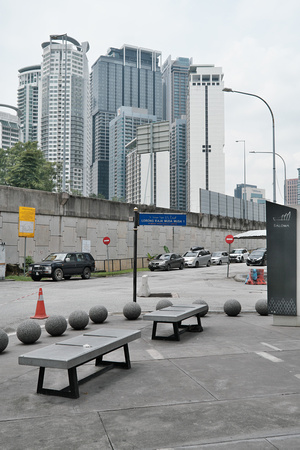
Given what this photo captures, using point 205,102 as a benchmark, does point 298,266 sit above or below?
below

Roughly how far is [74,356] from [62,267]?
21143 millimetres

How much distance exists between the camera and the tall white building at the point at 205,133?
535ft

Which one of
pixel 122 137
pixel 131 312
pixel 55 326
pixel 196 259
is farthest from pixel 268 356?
pixel 122 137

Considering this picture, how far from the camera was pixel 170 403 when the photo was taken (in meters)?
4.70

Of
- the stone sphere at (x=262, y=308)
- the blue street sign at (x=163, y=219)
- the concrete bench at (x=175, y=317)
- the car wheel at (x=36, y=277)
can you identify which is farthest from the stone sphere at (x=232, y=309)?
the car wheel at (x=36, y=277)

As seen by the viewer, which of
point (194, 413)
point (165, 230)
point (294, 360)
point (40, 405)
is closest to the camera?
point (194, 413)

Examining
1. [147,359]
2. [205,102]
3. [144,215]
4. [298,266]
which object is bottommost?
[147,359]

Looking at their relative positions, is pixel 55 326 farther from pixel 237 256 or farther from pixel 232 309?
pixel 237 256

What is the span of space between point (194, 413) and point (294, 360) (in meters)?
2.80

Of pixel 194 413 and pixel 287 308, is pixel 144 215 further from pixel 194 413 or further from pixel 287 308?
pixel 194 413

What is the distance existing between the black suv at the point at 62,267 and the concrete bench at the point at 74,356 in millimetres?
19073

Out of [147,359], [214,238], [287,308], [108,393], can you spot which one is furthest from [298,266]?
[214,238]

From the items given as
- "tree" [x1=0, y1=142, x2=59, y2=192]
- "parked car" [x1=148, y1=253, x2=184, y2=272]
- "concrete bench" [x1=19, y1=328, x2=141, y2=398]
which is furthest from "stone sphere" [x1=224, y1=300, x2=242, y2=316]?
"tree" [x1=0, y1=142, x2=59, y2=192]

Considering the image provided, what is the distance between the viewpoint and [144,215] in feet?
44.0
